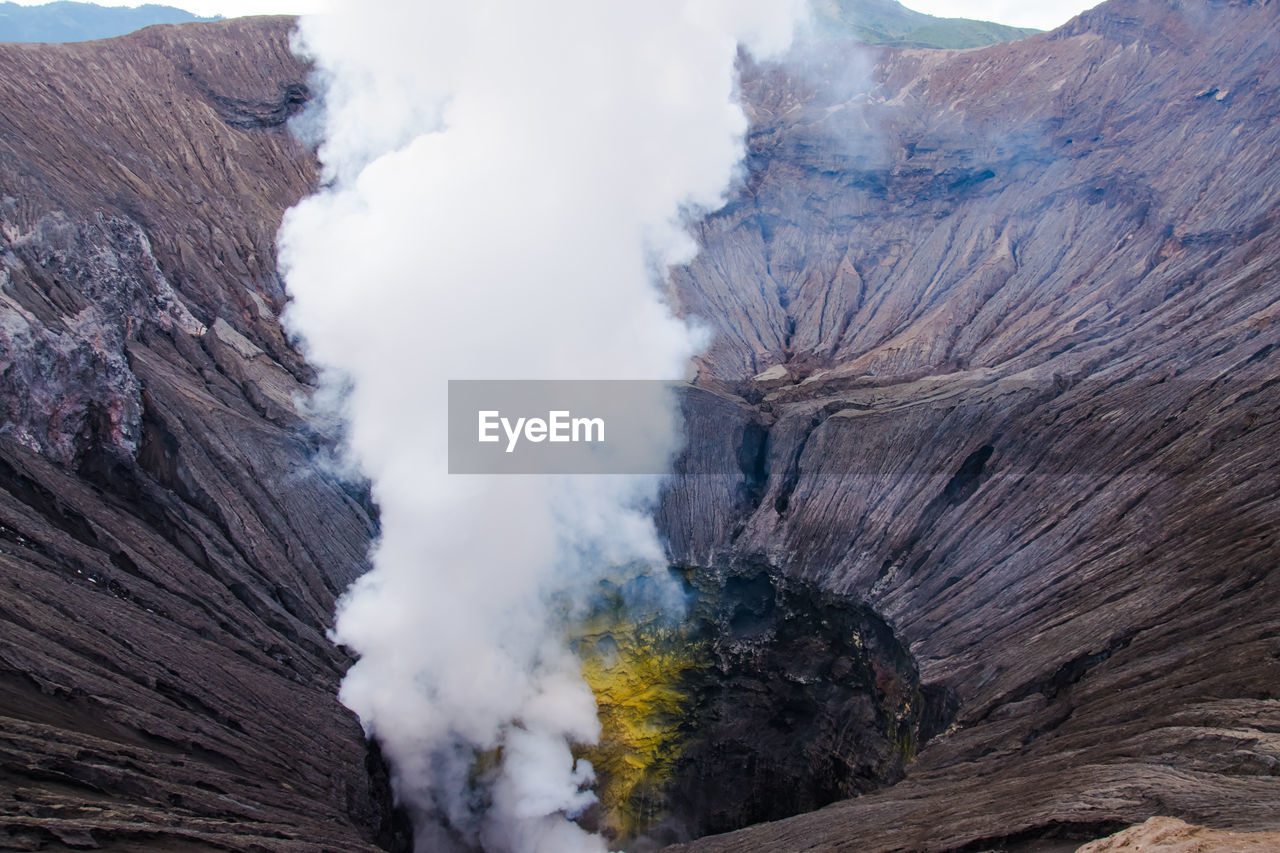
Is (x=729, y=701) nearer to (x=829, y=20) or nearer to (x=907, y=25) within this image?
(x=829, y=20)

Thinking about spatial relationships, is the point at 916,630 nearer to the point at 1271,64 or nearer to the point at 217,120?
the point at 1271,64

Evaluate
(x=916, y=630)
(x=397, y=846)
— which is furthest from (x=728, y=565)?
(x=397, y=846)

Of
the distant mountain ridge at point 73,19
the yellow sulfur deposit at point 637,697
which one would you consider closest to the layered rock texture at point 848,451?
the yellow sulfur deposit at point 637,697

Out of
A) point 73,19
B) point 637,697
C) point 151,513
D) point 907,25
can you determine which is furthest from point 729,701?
point 73,19

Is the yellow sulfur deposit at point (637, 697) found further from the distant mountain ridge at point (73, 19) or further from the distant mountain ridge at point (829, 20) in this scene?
the distant mountain ridge at point (73, 19)

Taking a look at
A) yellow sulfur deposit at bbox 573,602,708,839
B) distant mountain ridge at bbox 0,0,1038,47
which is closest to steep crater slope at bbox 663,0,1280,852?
yellow sulfur deposit at bbox 573,602,708,839
